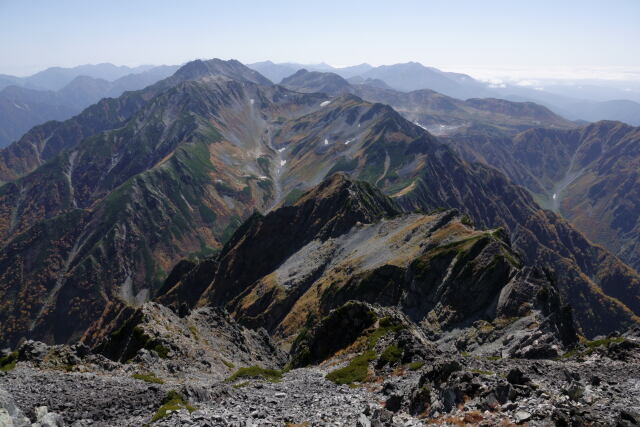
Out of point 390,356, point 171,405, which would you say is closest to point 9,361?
point 171,405

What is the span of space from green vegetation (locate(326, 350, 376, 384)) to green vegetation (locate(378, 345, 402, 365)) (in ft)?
6.44

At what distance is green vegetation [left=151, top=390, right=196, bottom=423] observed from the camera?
107 feet

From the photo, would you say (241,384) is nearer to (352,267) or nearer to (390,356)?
(390,356)

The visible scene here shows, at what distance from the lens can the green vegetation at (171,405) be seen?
107ft

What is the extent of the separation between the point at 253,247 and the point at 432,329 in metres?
120

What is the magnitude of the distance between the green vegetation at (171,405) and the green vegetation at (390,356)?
23076mm

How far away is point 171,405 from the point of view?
113 feet

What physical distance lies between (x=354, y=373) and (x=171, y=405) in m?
21.1

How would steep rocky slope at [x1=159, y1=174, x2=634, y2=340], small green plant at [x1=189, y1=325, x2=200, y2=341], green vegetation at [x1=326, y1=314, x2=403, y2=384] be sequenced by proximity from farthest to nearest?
1. steep rocky slope at [x1=159, y1=174, x2=634, y2=340]
2. small green plant at [x1=189, y1=325, x2=200, y2=341]
3. green vegetation at [x1=326, y1=314, x2=403, y2=384]

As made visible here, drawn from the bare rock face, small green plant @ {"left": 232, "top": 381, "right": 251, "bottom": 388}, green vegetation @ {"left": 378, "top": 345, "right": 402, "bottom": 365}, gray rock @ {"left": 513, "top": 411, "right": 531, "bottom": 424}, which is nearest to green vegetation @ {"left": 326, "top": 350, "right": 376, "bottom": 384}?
green vegetation @ {"left": 378, "top": 345, "right": 402, "bottom": 365}

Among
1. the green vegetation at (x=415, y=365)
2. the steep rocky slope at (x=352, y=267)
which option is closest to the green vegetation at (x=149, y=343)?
the green vegetation at (x=415, y=365)

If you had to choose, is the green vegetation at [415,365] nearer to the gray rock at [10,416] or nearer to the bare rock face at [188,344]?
the bare rock face at [188,344]

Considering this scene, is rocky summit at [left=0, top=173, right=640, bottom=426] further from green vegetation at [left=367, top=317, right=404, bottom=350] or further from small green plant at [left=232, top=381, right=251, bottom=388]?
small green plant at [left=232, top=381, right=251, bottom=388]

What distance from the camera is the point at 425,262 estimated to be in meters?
109
